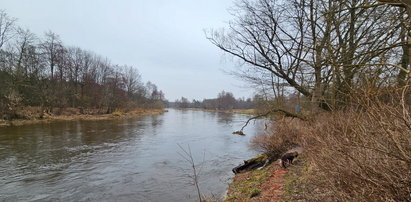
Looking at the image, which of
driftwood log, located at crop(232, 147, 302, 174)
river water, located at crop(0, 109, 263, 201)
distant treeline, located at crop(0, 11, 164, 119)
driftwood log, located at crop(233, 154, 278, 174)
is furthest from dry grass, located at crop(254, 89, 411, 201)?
distant treeline, located at crop(0, 11, 164, 119)

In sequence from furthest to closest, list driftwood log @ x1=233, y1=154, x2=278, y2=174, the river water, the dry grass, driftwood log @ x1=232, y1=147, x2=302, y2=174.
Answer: driftwood log @ x1=233, y1=154, x2=278, y2=174, driftwood log @ x1=232, y1=147, x2=302, y2=174, the river water, the dry grass

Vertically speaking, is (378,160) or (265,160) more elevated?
(378,160)

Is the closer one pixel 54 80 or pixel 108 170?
pixel 108 170

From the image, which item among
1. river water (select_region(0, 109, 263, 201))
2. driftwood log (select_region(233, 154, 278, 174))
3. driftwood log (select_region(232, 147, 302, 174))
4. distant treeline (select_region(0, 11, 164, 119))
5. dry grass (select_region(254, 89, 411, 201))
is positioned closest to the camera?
dry grass (select_region(254, 89, 411, 201))

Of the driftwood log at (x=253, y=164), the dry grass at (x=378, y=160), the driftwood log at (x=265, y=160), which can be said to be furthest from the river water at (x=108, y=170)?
the dry grass at (x=378, y=160)

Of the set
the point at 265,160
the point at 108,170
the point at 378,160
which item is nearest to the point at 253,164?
the point at 265,160

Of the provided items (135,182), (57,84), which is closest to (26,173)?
(135,182)

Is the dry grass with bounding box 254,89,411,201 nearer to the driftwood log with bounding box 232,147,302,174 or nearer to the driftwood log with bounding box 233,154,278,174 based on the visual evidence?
the driftwood log with bounding box 232,147,302,174

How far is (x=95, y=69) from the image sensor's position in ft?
159

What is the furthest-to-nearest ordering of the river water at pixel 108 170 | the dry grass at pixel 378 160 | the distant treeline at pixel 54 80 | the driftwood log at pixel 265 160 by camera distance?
1. the distant treeline at pixel 54 80
2. the driftwood log at pixel 265 160
3. the river water at pixel 108 170
4. the dry grass at pixel 378 160

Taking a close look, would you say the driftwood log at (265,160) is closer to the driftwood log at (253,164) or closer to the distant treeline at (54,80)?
the driftwood log at (253,164)

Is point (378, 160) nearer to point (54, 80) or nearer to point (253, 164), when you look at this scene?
point (253, 164)

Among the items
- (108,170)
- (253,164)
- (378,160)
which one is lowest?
(108,170)

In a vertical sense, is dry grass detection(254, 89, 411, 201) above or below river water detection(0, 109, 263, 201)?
above
